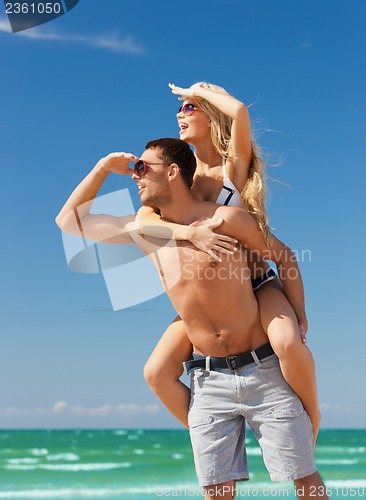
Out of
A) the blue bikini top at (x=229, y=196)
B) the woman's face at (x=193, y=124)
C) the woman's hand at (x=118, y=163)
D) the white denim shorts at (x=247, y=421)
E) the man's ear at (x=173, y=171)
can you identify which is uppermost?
the woman's face at (x=193, y=124)

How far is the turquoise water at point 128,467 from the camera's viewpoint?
18656 mm

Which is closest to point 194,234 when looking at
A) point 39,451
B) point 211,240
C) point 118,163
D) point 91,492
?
point 211,240

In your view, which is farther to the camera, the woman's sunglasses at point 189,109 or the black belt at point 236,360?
the woman's sunglasses at point 189,109

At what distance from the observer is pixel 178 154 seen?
4.50 m

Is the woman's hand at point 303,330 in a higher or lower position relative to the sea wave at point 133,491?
lower

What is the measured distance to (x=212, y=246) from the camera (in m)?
4.26

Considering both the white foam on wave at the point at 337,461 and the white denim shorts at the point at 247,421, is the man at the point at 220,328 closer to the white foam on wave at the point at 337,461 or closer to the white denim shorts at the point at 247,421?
the white denim shorts at the point at 247,421

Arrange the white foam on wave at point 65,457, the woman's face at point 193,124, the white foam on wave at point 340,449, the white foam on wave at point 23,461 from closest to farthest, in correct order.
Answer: the woman's face at point 193,124
the white foam on wave at point 23,461
the white foam on wave at point 65,457
the white foam on wave at point 340,449

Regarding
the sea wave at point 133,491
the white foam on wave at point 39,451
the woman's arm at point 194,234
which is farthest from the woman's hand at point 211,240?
the white foam on wave at point 39,451

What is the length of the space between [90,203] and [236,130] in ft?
3.31

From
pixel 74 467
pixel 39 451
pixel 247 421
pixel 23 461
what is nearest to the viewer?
pixel 247 421

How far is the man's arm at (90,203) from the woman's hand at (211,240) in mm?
502

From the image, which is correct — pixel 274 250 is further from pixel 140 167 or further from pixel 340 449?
pixel 340 449

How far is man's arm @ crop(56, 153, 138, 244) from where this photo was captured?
14.7 feet
